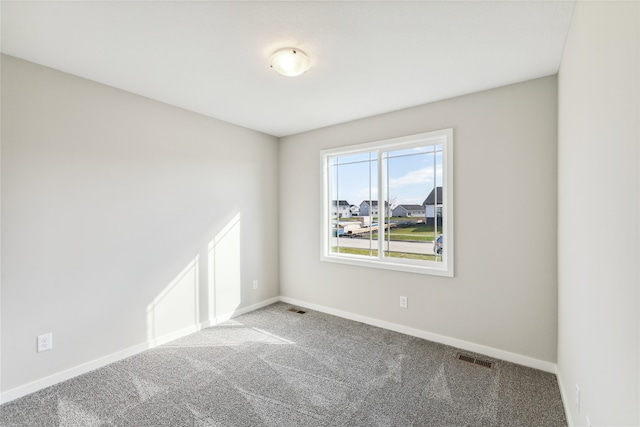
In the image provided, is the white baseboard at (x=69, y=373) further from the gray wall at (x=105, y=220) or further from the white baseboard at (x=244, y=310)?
the white baseboard at (x=244, y=310)

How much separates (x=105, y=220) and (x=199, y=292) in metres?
1.27

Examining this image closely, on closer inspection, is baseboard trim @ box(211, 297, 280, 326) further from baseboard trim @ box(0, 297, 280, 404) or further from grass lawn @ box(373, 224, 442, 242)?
grass lawn @ box(373, 224, 442, 242)

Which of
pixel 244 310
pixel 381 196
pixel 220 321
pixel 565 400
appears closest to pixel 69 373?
pixel 220 321

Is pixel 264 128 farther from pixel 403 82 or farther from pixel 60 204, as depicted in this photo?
pixel 60 204

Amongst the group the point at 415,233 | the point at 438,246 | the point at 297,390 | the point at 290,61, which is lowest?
the point at 297,390

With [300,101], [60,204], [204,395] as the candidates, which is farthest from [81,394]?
[300,101]

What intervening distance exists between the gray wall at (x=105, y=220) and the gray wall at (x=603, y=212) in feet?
10.9

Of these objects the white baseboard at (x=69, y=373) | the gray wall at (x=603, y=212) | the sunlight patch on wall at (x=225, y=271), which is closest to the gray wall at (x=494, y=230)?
the gray wall at (x=603, y=212)

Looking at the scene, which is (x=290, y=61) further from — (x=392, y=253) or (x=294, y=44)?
(x=392, y=253)

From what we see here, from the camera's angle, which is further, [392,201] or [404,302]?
[392,201]

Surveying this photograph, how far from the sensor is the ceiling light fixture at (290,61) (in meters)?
2.02

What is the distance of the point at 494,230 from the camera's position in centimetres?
268

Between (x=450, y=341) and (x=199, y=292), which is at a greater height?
(x=199, y=292)

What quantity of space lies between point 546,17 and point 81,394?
405 centimetres
